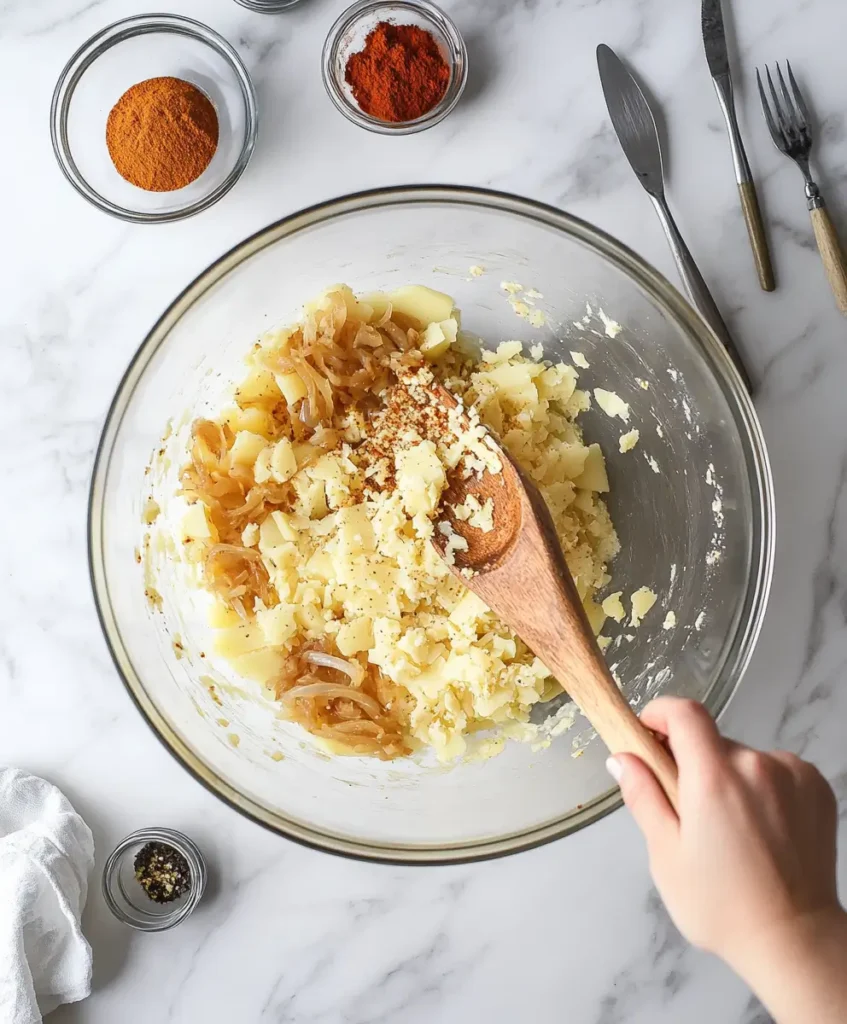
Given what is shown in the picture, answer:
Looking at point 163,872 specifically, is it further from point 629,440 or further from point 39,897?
point 629,440

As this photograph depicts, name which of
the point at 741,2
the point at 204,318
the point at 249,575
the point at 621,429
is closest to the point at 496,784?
the point at 249,575

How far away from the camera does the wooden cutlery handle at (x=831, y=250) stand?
78.3 inches

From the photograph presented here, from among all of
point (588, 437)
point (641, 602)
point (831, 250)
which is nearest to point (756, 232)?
point (831, 250)

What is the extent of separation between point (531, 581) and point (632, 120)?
3.54 ft

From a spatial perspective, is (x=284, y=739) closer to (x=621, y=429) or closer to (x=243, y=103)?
(x=621, y=429)

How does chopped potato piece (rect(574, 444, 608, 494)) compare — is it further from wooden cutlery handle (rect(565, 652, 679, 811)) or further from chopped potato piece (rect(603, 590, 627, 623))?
wooden cutlery handle (rect(565, 652, 679, 811))

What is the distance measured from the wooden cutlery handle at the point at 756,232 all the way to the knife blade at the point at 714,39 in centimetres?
26

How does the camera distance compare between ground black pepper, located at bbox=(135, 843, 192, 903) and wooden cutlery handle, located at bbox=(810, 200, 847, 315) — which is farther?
ground black pepper, located at bbox=(135, 843, 192, 903)

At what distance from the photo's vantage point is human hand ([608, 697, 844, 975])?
1.26m

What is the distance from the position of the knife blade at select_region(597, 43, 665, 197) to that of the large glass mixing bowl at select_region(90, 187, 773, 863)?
1.01 feet

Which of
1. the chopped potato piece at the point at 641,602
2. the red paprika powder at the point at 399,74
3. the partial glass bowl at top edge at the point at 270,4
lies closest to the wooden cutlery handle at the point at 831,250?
the chopped potato piece at the point at 641,602

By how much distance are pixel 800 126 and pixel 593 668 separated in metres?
1.32

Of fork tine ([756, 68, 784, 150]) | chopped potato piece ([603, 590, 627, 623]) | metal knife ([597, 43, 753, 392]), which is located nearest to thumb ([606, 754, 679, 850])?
chopped potato piece ([603, 590, 627, 623])

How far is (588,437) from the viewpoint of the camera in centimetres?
206
